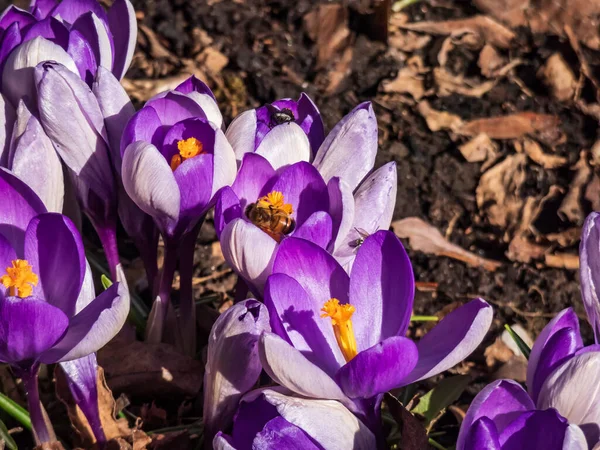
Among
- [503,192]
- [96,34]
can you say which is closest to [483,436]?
[96,34]

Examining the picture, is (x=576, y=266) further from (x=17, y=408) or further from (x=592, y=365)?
(x=17, y=408)

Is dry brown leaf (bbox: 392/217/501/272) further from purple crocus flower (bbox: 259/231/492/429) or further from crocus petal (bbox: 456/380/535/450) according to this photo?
crocus petal (bbox: 456/380/535/450)

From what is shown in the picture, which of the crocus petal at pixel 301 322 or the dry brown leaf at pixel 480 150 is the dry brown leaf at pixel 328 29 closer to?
the dry brown leaf at pixel 480 150

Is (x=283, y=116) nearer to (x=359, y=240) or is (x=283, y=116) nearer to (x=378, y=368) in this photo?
(x=359, y=240)

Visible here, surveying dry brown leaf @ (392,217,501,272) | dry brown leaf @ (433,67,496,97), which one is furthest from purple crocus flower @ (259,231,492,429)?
dry brown leaf @ (433,67,496,97)

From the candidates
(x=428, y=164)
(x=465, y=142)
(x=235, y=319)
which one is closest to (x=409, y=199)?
(x=428, y=164)

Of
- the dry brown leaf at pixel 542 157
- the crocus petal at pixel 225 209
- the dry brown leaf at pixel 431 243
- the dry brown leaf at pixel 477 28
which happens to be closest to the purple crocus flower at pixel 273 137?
the crocus petal at pixel 225 209
